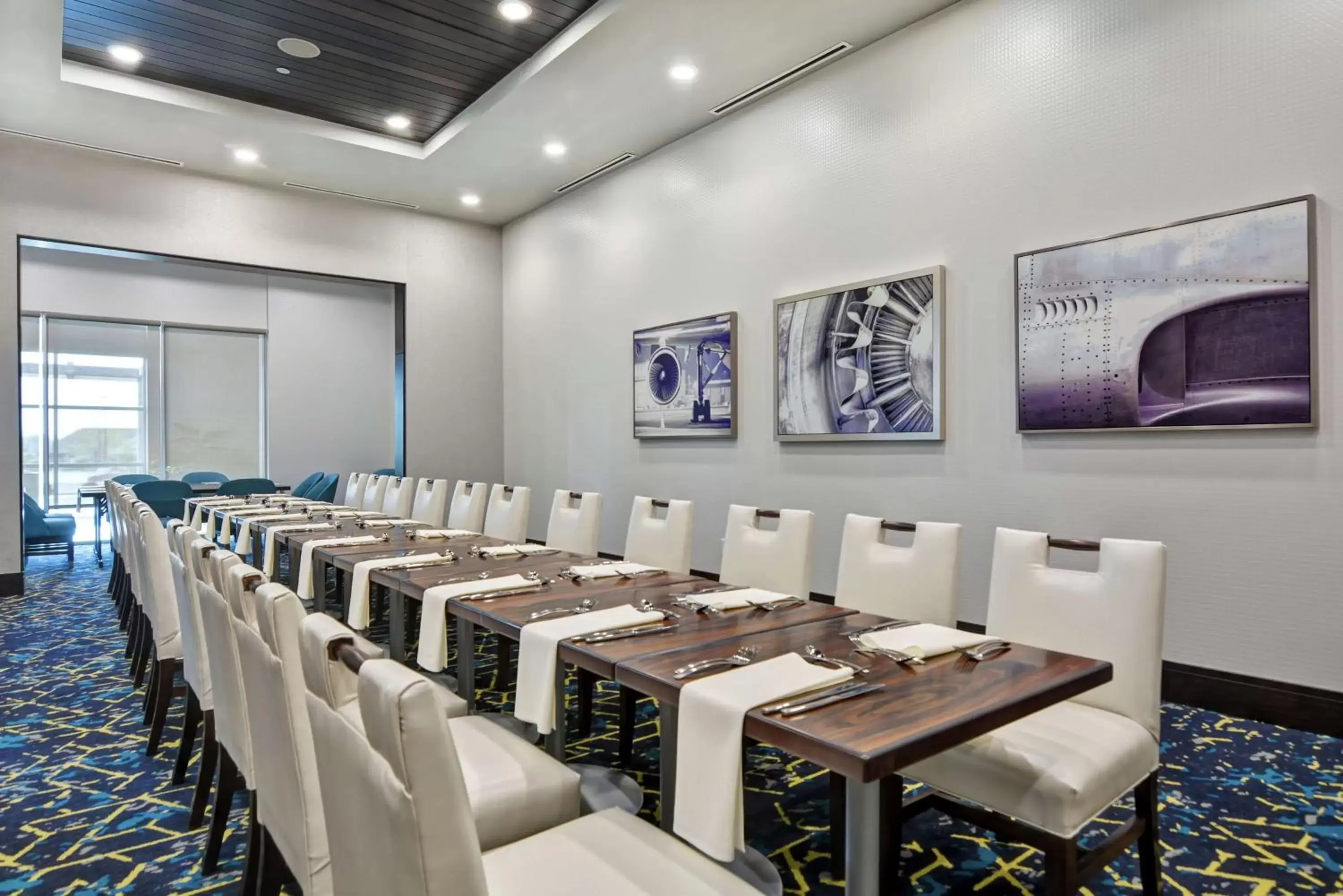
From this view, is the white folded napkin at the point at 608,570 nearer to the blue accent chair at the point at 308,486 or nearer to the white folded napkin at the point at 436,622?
the white folded napkin at the point at 436,622

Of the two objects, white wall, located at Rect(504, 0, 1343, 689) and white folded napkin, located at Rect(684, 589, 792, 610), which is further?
white wall, located at Rect(504, 0, 1343, 689)

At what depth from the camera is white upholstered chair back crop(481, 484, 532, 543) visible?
4.93 meters

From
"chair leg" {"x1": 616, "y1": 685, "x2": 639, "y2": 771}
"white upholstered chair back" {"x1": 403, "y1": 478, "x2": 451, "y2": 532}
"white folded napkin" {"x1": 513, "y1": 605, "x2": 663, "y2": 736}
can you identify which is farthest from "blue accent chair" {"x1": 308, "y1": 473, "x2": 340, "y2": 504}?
"white folded napkin" {"x1": 513, "y1": 605, "x2": 663, "y2": 736}

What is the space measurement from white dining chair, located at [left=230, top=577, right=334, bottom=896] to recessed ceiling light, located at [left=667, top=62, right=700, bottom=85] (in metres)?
4.51

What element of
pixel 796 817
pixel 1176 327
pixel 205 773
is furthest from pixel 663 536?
pixel 1176 327

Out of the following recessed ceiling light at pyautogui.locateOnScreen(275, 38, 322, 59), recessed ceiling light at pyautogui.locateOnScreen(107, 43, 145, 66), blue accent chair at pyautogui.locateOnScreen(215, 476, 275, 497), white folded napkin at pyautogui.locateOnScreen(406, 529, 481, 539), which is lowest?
white folded napkin at pyautogui.locateOnScreen(406, 529, 481, 539)

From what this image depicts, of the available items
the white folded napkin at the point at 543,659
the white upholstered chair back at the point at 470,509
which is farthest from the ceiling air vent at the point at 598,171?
the white folded napkin at the point at 543,659

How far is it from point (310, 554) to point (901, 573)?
2.78m

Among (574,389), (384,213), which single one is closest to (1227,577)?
(574,389)

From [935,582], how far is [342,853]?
2017mm

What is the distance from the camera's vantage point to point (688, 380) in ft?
20.3

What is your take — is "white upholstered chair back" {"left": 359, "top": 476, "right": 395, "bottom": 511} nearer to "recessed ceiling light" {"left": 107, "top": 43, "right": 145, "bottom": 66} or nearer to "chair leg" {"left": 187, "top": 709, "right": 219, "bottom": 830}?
"recessed ceiling light" {"left": 107, "top": 43, "right": 145, "bottom": 66}

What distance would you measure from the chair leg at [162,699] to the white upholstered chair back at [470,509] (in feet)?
7.57

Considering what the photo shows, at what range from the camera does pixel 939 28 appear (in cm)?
444
